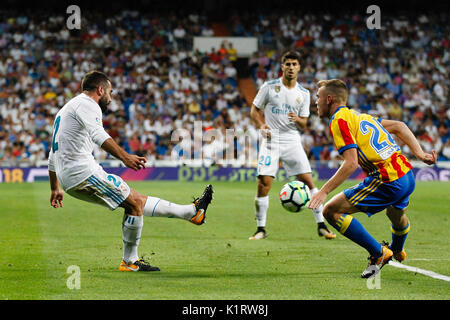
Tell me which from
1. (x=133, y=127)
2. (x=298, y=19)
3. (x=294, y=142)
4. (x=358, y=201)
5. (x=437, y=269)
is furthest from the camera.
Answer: (x=298, y=19)

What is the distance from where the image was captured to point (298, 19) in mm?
35750

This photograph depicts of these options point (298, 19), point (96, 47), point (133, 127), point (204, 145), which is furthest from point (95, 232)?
point (298, 19)

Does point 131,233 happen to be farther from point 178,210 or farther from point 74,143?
point 74,143

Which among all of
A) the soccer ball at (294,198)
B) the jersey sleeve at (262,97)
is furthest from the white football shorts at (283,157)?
the soccer ball at (294,198)

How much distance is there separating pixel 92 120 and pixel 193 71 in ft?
80.9

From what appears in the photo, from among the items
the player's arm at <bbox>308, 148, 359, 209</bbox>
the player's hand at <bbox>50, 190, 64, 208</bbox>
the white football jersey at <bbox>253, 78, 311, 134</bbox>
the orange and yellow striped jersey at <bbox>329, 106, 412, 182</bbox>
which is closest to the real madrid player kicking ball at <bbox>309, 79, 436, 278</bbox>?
the orange and yellow striped jersey at <bbox>329, 106, 412, 182</bbox>

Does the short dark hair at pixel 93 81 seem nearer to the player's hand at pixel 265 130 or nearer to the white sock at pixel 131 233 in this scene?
the white sock at pixel 131 233

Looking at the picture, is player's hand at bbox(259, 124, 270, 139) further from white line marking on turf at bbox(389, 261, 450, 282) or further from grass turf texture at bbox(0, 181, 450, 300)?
white line marking on turf at bbox(389, 261, 450, 282)

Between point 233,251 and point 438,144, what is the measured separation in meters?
20.5

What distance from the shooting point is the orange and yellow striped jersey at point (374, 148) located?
6.95 meters

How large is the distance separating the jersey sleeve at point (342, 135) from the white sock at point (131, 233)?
215cm

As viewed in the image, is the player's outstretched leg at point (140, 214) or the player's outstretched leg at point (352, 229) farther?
the player's outstretched leg at point (140, 214)

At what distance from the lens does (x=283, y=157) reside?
11.0 m

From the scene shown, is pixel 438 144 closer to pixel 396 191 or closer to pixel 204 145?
pixel 204 145
